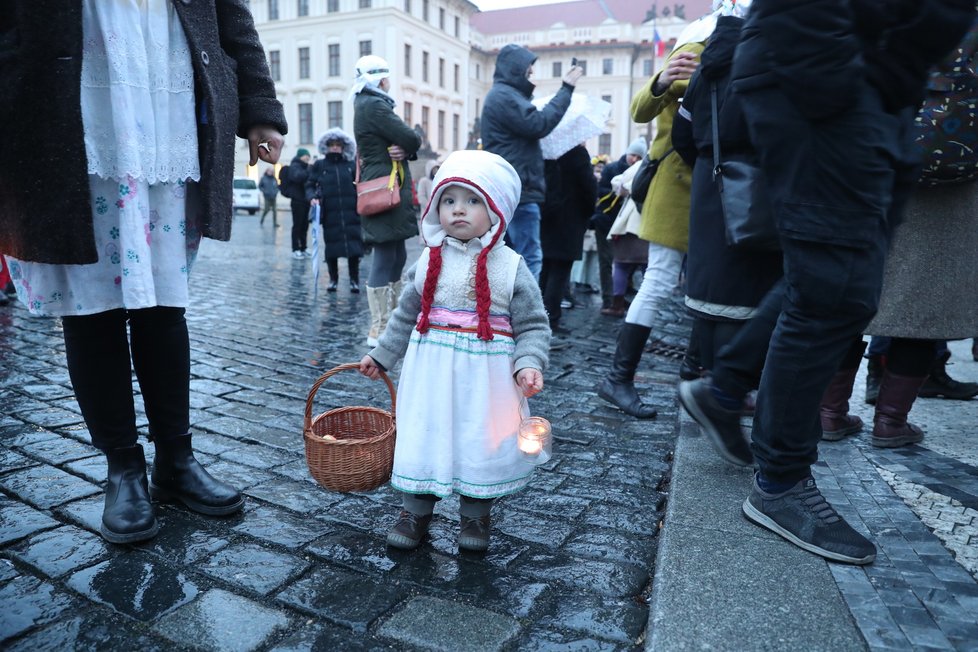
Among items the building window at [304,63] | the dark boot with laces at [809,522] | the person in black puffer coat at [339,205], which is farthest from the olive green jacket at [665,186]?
the building window at [304,63]

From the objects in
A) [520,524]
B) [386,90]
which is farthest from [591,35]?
[520,524]

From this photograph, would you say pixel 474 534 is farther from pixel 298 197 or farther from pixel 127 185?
pixel 298 197

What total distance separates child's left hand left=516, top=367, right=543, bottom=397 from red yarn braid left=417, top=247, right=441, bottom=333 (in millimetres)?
328

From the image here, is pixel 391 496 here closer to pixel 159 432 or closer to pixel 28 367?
pixel 159 432

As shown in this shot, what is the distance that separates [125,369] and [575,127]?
4.30 meters

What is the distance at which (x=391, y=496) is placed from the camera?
8.68 feet

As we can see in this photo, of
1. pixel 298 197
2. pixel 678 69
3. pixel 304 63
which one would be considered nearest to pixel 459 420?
pixel 678 69

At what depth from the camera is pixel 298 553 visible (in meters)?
2.17

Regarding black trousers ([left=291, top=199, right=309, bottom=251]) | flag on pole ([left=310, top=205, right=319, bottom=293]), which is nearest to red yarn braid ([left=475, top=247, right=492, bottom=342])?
flag on pole ([left=310, top=205, right=319, bottom=293])

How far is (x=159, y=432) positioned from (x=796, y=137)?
2.19m

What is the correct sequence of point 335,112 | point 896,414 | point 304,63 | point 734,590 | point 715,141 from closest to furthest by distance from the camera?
point 734,590, point 715,141, point 896,414, point 335,112, point 304,63

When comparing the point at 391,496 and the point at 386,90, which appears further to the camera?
the point at 386,90

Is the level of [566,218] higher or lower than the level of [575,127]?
lower

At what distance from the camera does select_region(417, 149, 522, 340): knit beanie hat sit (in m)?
2.20
